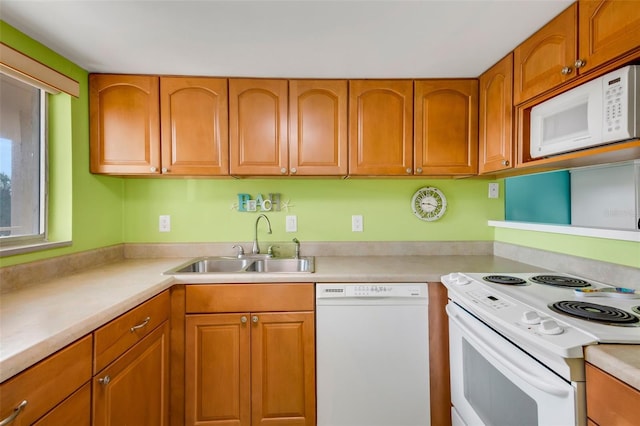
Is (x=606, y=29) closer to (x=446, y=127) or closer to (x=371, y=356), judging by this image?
(x=446, y=127)

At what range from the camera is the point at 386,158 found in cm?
184

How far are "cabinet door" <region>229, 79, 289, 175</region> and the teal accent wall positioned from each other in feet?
5.18

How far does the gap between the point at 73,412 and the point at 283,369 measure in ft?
2.90

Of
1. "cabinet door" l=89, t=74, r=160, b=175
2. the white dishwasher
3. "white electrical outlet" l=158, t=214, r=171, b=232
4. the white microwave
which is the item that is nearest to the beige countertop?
the white microwave

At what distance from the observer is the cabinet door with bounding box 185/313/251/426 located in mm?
1524

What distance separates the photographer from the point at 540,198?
5.88ft

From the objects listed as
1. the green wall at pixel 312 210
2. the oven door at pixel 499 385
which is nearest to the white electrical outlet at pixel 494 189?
the green wall at pixel 312 210

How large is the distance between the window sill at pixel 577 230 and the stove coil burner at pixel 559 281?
9.4 inches

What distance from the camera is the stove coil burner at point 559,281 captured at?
4.31 ft

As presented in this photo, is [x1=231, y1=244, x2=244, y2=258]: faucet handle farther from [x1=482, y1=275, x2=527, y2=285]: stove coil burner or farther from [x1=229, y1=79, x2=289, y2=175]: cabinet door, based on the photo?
[x1=482, y1=275, x2=527, y2=285]: stove coil burner

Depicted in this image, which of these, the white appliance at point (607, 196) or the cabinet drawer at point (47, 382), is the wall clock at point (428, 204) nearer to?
the white appliance at point (607, 196)

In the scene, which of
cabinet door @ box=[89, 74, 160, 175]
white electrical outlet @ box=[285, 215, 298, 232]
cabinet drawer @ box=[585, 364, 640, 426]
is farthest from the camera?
white electrical outlet @ box=[285, 215, 298, 232]

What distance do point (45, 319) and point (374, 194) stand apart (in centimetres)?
184

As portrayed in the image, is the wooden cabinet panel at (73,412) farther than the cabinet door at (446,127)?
No
